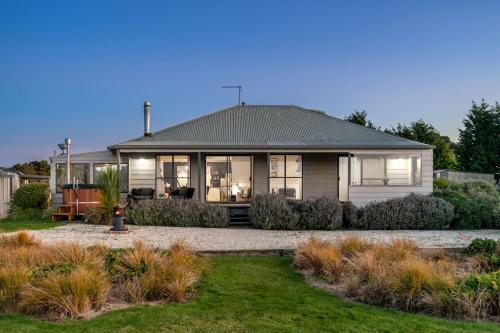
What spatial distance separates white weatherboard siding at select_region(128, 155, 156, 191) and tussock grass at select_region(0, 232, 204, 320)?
9.15 metres

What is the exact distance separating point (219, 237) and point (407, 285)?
Answer: 6.15 meters

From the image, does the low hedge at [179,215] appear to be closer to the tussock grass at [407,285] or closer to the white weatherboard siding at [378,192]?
the white weatherboard siding at [378,192]

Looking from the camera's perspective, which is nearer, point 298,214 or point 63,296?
point 63,296

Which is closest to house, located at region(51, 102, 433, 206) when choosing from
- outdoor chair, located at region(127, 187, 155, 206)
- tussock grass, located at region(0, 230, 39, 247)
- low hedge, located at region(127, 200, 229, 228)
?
outdoor chair, located at region(127, 187, 155, 206)

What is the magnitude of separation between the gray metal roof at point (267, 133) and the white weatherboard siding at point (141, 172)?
2.78 ft

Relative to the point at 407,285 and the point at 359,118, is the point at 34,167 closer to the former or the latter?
the point at 359,118

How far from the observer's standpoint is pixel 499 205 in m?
13.2

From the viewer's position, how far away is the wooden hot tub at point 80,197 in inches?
571

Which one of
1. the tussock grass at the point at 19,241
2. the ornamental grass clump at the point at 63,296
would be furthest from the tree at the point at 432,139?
the ornamental grass clump at the point at 63,296

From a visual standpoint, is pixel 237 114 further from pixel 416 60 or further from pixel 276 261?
pixel 276 261

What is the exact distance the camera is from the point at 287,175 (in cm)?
1650

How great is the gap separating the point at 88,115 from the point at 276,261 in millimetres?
22450

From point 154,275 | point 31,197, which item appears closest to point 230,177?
point 31,197

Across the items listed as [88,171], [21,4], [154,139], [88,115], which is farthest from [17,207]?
[88,115]
